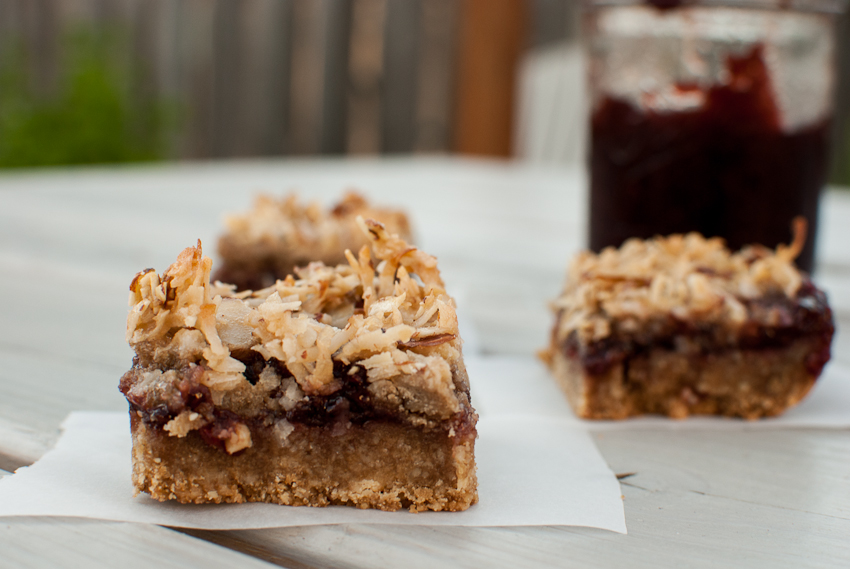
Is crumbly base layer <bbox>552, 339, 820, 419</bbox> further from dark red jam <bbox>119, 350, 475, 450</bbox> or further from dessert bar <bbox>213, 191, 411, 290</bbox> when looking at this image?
dessert bar <bbox>213, 191, 411, 290</bbox>

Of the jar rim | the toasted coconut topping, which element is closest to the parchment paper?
the toasted coconut topping

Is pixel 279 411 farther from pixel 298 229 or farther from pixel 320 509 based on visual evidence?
pixel 298 229

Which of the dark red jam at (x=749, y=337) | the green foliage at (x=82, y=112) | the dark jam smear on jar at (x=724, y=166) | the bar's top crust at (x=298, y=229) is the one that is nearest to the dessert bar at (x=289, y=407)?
the dark red jam at (x=749, y=337)

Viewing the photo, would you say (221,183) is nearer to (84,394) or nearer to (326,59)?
(326,59)

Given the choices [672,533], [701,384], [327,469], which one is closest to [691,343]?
[701,384]

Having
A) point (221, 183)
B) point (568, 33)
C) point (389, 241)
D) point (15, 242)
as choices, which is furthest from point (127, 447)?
point (568, 33)

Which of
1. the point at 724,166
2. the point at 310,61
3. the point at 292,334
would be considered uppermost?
the point at 310,61

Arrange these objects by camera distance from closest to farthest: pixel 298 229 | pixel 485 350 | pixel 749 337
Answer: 1. pixel 749 337
2. pixel 485 350
3. pixel 298 229
